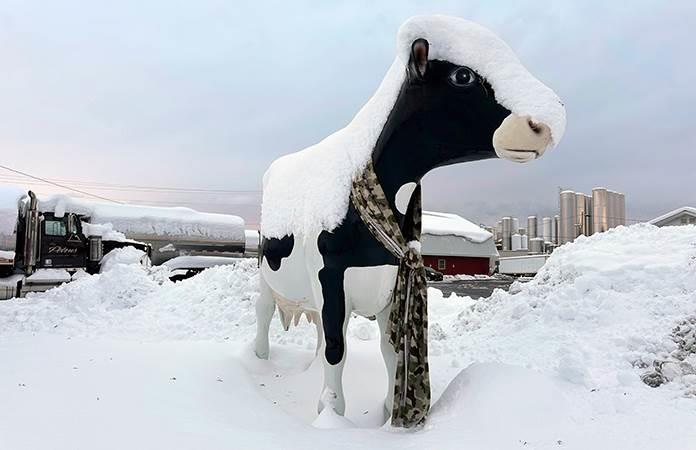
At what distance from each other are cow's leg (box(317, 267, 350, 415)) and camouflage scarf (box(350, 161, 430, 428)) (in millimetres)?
336

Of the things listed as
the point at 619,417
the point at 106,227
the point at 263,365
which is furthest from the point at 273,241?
the point at 106,227

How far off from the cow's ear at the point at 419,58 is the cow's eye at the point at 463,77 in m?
0.17

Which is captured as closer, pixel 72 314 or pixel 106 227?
pixel 72 314

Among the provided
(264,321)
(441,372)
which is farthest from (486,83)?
(264,321)

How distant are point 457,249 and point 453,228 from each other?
7.26 feet

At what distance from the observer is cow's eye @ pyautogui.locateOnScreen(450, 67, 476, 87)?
287 centimetres

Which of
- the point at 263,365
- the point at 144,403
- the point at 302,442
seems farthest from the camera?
the point at 263,365

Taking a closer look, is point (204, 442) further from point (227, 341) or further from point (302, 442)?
point (227, 341)

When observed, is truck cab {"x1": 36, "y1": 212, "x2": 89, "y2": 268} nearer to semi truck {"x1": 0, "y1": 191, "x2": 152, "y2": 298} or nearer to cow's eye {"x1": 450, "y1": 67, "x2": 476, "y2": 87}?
semi truck {"x1": 0, "y1": 191, "x2": 152, "y2": 298}

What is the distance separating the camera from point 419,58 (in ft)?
9.41

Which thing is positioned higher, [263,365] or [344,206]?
[344,206]

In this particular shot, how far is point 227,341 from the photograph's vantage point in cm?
584

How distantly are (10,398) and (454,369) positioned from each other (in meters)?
3.39

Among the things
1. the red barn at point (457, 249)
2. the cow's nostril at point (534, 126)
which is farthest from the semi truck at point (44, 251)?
the red barn at point (457, 249)
